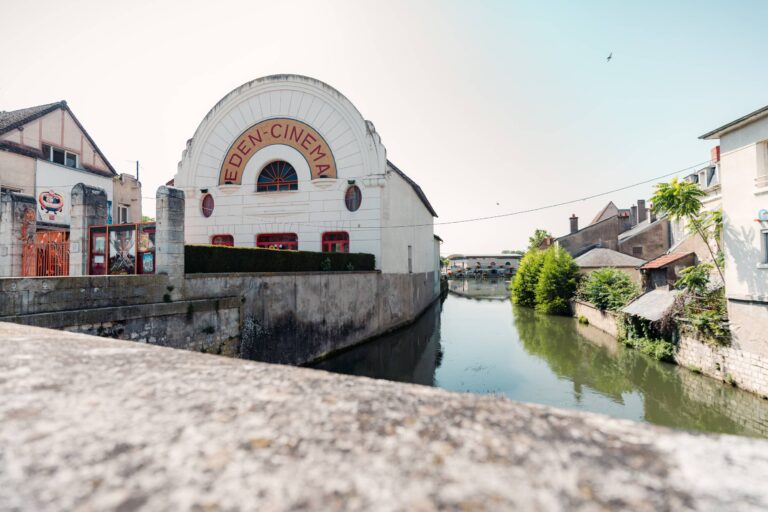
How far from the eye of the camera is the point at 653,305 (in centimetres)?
1630

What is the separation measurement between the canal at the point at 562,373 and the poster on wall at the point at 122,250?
23.1 feet

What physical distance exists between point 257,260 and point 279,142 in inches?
400

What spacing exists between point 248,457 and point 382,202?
1822cm

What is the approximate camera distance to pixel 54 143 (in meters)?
20.1

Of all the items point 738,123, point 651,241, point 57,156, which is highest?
point 57,156

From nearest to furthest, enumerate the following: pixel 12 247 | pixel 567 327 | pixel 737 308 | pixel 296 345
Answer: pixel 12 247 → pixel 737 308 → pixel 296 345 → pixel 567 327

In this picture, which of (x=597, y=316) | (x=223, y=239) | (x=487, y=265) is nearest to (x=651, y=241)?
(x=597, y=316)

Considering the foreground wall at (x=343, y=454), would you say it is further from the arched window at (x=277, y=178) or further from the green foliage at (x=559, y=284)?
the green foliage at (x=559, y=284)

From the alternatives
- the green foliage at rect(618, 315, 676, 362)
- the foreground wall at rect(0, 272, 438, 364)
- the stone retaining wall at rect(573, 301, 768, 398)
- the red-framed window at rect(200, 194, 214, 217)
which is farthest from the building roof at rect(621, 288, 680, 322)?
the red-framed window at rect(200, 194, 214, 217)

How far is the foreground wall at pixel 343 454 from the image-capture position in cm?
87

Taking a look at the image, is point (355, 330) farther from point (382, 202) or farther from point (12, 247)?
point (12, 247)

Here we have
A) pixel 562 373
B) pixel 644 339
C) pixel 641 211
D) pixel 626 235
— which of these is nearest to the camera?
pixel 562 373

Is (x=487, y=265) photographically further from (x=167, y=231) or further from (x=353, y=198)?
(x=167, y=231)

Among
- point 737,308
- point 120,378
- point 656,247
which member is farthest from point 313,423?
point 656,247
